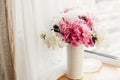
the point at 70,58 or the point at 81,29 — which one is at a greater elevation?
the point at 81,29

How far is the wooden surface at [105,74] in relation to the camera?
1260 mm

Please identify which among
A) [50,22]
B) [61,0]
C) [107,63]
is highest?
[61,0]

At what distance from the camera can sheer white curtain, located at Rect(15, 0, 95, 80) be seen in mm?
1058

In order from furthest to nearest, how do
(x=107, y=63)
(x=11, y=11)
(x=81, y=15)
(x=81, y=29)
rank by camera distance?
(x=107, y=63), (x=81, y=15), (x=81, y=29), (x=11, y=11)

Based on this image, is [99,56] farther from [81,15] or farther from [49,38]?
[49,38]

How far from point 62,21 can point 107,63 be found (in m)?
0.56

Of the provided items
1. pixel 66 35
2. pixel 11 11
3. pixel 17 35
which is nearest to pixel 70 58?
pixel 66 35

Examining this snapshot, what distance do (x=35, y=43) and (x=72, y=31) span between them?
0.24 meters

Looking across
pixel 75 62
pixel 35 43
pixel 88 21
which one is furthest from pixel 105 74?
pixel 35 43

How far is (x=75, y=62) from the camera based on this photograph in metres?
1.21

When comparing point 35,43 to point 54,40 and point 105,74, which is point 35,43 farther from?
point 105,74

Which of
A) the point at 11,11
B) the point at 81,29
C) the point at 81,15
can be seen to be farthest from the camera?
the point at 81,15

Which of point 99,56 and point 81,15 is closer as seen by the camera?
point 81,15

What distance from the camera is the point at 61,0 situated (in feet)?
4.21
